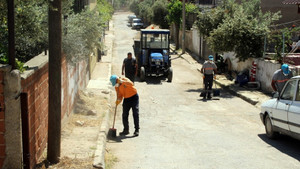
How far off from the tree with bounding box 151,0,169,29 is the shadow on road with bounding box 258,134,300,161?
38.2m

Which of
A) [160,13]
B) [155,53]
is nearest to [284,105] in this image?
[155,53]

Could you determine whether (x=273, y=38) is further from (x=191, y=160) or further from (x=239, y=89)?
(x=191, y=160)

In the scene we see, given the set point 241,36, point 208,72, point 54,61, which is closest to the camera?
point 54,61

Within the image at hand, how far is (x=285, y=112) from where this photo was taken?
397 inches

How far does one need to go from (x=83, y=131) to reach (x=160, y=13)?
39080 mm

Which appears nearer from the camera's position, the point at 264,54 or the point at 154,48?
the point at 264,54

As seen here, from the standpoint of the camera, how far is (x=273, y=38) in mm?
21062

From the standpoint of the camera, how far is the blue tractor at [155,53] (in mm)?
22719

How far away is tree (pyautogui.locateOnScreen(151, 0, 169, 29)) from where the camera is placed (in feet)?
160

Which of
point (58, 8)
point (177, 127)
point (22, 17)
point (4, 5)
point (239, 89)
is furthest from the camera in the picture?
point (239, 89)

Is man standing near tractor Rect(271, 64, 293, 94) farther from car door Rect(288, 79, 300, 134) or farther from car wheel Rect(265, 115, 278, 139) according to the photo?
car door Rect(288, 79, 300, 134)

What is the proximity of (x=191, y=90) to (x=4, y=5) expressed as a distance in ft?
45.5

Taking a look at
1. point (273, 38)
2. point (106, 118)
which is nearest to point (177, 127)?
point (106, 118)

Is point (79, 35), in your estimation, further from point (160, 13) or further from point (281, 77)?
point (160, 13)
